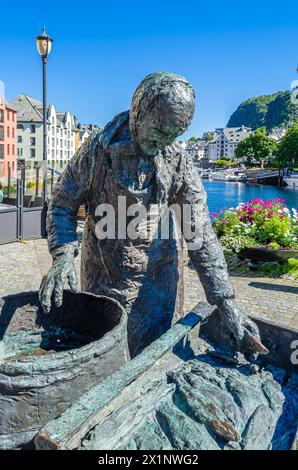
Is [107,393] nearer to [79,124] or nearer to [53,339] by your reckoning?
[53,339]

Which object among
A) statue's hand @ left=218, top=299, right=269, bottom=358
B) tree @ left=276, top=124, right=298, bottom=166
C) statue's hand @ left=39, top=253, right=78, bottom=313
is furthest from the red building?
statue's hand @ left=218, top=299, right=269, bottom=358

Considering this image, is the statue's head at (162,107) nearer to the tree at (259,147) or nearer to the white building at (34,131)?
the white building at (34,131)

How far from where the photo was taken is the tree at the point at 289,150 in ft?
236

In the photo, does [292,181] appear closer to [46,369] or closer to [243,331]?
[243,331]

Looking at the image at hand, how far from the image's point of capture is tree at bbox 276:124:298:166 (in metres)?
72.1

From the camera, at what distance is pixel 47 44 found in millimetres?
10969

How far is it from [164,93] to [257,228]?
29.1 ft

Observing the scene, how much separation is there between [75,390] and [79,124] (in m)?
82.2

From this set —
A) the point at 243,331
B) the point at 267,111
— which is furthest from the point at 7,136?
the point at 267,111

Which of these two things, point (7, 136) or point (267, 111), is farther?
point (267, 111)

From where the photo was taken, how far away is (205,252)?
208 cm

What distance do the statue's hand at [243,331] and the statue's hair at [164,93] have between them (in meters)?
0.87

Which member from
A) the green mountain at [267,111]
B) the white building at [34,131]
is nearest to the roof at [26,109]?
the white building at [34,131]
